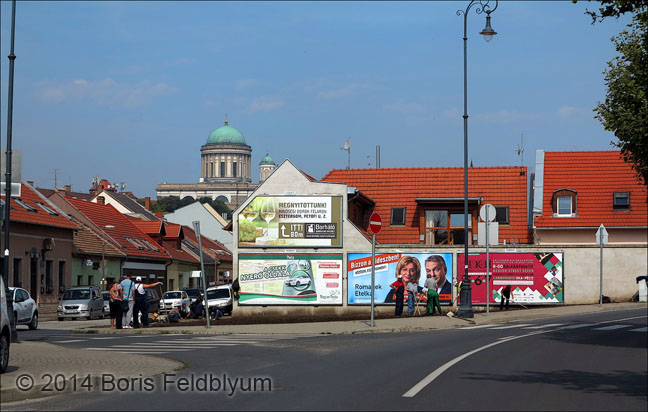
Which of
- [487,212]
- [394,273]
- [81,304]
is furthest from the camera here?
[81,304]

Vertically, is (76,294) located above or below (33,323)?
above

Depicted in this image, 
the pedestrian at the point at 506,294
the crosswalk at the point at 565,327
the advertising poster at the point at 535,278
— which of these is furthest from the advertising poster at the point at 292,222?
the crosswalk at the point at 565,327

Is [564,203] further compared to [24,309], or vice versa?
[564,203]

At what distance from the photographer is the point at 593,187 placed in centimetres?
4822

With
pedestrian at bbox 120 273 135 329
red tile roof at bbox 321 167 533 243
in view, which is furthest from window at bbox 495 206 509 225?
pedestrian at bbox 120 273 135 329

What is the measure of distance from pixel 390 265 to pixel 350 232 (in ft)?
7.15

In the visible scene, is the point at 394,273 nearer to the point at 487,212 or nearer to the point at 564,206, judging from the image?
the point at 487,212

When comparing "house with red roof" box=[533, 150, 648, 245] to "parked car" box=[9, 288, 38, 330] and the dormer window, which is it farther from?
"parked car" box=[9, 288, 38, 330]

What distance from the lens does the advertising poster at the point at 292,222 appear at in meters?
39.5

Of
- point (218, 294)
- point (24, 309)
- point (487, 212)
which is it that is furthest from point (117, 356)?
point (218, 294)

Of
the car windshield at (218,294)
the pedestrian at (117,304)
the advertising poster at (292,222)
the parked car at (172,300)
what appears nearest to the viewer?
the pedestrian at (117,304)

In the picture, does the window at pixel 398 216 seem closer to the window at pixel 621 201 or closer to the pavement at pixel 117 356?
the window at pixel 621 201

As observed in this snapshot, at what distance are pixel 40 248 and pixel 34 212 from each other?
1981 millimetres

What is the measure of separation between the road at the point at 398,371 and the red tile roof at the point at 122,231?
40.1 metres
